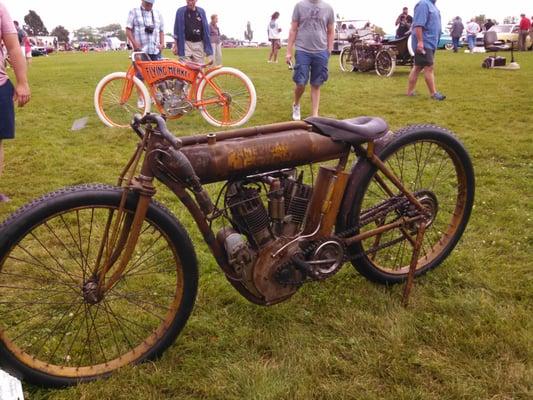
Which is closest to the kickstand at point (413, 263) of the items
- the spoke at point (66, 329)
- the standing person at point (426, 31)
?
the spoke at point (66, 329)

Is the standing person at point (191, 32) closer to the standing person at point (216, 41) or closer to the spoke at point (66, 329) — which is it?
the standing person at point (216, 41)

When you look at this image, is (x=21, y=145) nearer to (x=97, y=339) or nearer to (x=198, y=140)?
(x=97, y=339)

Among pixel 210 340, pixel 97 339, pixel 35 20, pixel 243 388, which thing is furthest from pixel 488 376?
pixel 35 20

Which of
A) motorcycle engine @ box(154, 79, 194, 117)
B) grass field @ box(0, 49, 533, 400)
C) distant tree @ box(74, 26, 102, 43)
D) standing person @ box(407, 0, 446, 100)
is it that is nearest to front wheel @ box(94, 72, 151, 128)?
motorcycle engine @ box(154, 79, 194, 117)

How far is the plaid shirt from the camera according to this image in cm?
747

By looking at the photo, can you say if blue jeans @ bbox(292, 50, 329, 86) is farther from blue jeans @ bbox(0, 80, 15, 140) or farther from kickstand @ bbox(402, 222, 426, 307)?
kickstand @ bbox(402, 222, 426, 307)

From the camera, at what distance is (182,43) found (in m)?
7.90

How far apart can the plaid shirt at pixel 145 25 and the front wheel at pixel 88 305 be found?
16.8 ft

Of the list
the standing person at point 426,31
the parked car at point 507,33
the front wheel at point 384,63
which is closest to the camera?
the standing person at point 426,31

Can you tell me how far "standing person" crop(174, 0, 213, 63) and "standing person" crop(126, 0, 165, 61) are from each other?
1.17ft

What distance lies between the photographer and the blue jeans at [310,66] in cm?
→ 672

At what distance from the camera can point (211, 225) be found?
2396 millimetres

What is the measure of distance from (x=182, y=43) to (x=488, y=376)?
23.0 feet

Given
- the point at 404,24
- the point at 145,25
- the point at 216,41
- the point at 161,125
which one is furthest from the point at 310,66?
the point at 404,24
